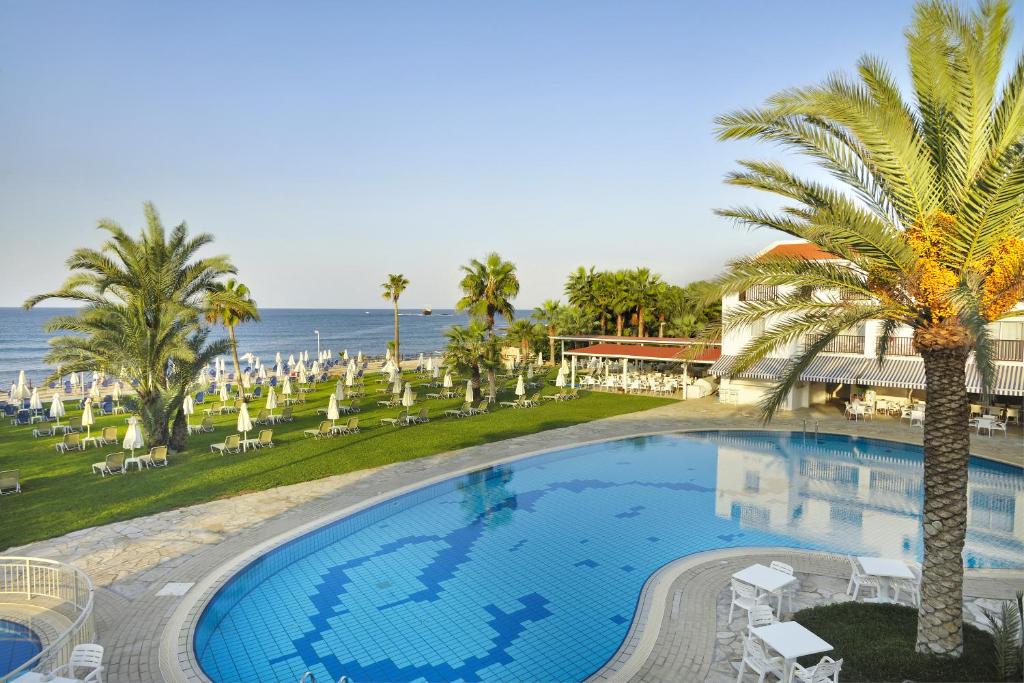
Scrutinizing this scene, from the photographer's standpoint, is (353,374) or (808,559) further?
(353,374)

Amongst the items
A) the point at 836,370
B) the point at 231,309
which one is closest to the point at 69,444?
the point at 231,309

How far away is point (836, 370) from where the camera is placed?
80.3 ft

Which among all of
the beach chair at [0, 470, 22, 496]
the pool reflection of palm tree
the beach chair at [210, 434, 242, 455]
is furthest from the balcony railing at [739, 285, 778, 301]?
the beach chair at [0, 470, 22, 496]

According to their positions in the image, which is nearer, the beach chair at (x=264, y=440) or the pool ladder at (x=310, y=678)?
the pool ladder at (x=310, y=678)

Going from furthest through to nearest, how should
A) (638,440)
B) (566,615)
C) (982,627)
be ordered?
(638,440) < (566,615) < (982,627)

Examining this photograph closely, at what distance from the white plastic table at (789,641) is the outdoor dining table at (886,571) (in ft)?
8.38

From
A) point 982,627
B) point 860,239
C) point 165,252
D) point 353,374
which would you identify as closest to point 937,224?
point 860,239

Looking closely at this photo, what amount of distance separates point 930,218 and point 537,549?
900 cm

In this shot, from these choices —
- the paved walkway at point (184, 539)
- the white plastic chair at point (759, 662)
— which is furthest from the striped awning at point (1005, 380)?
the white plastic chair at point (759, 662)

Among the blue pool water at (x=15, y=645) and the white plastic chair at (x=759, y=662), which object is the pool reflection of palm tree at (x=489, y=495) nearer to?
the white plastic chair at (x=759, y=662)

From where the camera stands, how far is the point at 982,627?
8.16 meters

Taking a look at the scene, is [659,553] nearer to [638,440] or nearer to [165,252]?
[638,440]

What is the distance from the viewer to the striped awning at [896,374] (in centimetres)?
2219

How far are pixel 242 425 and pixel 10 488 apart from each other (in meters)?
5.85
